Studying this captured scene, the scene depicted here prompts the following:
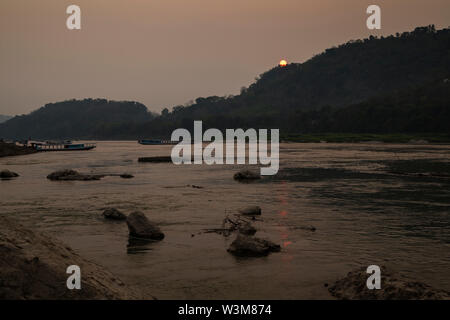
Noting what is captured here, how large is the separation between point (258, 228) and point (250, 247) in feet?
17.2

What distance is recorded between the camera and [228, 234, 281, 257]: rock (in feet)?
54.9

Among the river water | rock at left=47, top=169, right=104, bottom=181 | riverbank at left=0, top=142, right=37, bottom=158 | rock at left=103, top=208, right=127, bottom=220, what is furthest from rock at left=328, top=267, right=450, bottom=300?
riverbank at left=0, top=142, right=37, bottom=158

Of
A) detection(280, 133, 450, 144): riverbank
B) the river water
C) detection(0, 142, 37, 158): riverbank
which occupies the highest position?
detection(280, 133, 450, 144): riverbank

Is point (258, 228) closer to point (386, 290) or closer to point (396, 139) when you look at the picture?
point (386, 290)

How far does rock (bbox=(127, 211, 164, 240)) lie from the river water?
0.57m

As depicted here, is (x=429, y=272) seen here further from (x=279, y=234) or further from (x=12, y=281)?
(x=12, y=281)

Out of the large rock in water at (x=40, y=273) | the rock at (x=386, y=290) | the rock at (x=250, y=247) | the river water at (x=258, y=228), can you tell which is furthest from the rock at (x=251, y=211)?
the large rock in water at (x=40, y=273)

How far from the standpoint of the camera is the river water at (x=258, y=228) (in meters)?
14.2

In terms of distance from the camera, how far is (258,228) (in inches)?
866

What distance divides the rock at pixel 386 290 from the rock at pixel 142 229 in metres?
9.32

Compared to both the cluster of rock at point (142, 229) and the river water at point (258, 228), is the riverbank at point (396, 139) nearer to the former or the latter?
the river water at point (258, 228)

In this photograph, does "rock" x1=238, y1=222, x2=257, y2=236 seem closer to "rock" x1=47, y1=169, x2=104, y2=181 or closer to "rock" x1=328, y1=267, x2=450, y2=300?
"rock" x1=328, y1=267, x2=450, y2=300

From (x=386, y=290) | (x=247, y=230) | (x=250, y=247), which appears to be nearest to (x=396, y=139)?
(x=247, y=230)
